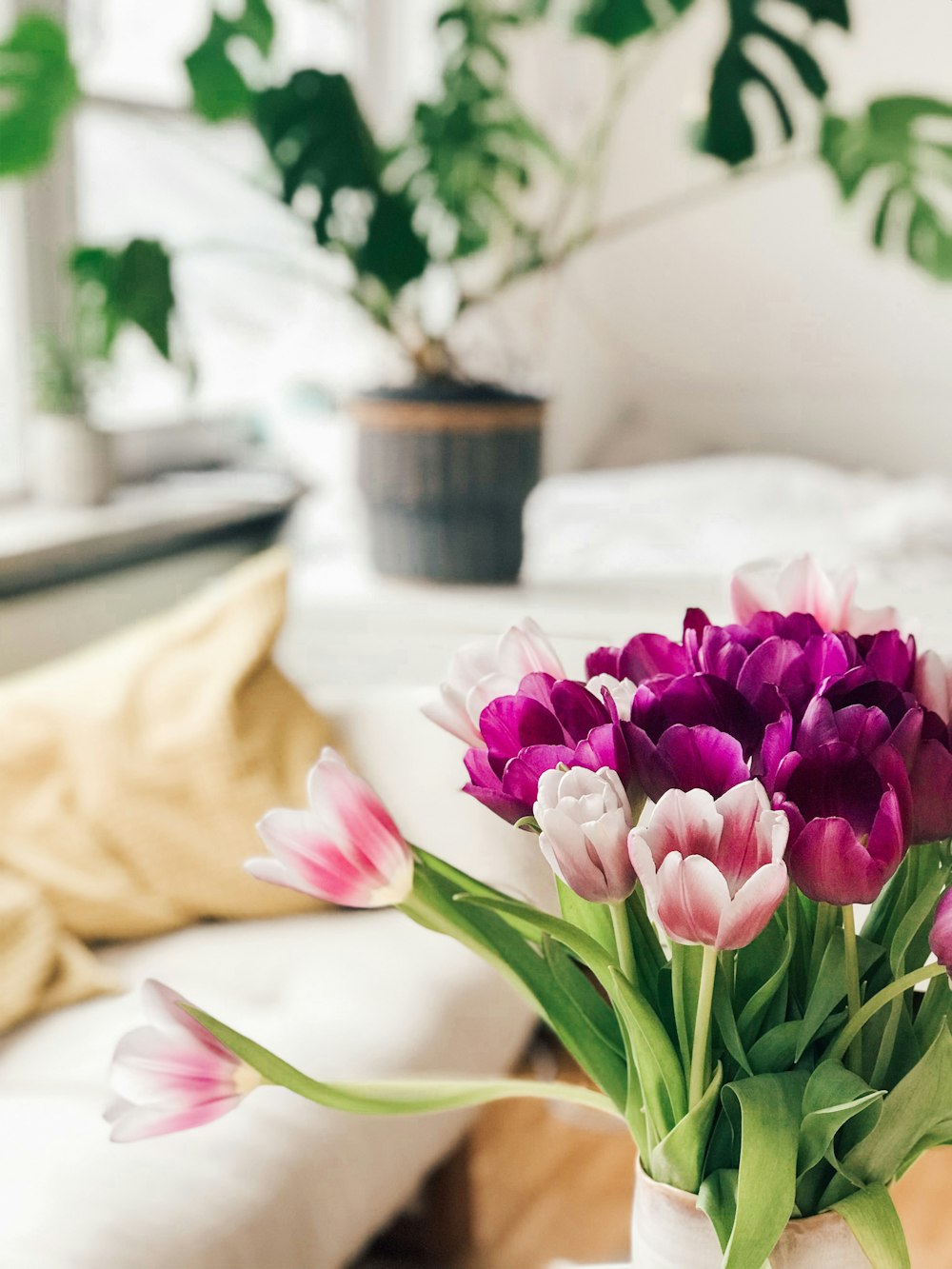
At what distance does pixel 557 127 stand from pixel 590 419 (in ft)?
2.79

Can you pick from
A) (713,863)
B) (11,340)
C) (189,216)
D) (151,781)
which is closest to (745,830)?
(713,863)

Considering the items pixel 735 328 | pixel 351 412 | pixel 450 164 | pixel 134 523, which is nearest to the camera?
pixel 450 164

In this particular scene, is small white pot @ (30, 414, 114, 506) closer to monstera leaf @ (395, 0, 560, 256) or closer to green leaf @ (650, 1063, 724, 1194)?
monstera leaf @ (395, 0, 560, 256)

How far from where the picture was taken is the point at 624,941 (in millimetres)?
511

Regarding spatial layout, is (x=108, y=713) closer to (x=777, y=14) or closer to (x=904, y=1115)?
(x=904, y=1115)

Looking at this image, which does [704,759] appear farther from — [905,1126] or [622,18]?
[622,18]

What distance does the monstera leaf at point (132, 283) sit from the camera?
158 centimetres

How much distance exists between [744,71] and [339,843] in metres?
1.26

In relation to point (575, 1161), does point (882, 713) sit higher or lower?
higher

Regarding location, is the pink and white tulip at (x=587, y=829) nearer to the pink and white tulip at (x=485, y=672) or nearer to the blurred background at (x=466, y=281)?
the pink and white tulip at (x=485, y=672)

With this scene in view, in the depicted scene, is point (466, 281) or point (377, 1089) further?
point (466, 281)

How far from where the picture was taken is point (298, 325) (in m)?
3.03

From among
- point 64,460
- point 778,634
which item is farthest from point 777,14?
point 778,634

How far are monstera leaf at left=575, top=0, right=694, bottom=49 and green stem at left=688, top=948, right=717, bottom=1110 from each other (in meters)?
1.35
